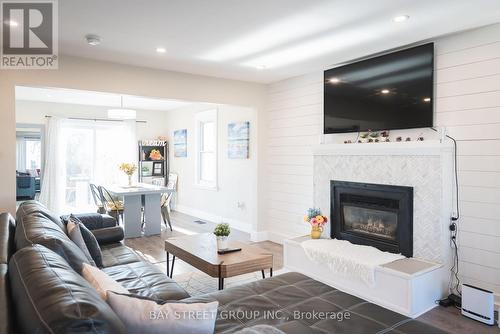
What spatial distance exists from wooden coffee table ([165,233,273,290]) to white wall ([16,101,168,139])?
5.62 metres

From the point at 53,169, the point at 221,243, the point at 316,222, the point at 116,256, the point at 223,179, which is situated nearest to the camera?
the point at 116,256

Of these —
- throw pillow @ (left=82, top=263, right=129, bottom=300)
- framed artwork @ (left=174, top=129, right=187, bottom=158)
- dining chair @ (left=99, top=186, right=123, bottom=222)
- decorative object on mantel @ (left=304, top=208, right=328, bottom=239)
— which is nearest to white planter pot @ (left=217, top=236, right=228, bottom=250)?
decorative object on mantel @ (left=304, top=208, right=328, bottom=239)

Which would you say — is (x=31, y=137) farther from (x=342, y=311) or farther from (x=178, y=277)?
(x=342, y=311)

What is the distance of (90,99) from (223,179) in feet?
10.7

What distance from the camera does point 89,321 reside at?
947mm

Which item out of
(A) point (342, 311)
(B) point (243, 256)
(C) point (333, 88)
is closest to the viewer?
(A) point (342, 311)

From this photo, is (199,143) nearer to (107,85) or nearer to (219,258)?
(107,85)

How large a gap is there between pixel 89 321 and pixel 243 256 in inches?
86.0

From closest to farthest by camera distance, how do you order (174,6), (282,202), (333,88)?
1. (174,6)
2. (333,88)
3. (282,202)

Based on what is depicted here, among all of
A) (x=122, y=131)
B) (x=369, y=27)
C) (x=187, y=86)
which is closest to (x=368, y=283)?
(x=369, y=27)

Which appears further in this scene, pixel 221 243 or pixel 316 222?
pixel 316 222

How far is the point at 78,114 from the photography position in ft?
25.6

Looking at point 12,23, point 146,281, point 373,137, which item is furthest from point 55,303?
point 373,137

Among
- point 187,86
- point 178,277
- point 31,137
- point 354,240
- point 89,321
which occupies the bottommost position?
point 178,277
